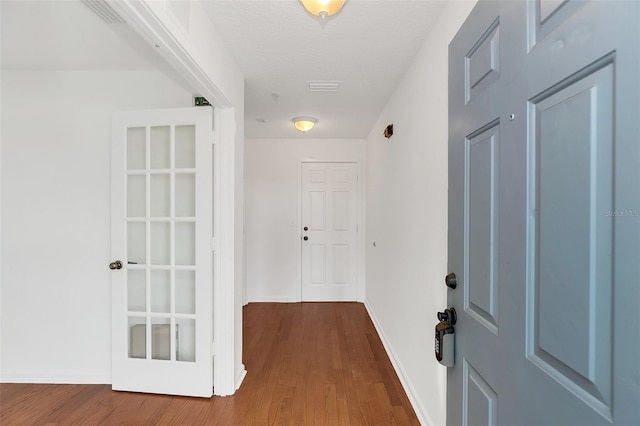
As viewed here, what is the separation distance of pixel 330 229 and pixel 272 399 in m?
2.50

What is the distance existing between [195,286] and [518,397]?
191 cm

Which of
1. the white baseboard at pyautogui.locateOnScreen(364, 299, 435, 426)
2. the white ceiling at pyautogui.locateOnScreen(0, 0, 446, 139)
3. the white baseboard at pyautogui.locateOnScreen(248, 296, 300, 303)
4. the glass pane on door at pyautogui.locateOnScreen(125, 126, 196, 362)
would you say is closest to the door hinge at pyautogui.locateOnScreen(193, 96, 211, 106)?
the glass pane on door at pyautogui.locateOnScreen(125, 126, 196, 362)

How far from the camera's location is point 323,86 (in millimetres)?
2391

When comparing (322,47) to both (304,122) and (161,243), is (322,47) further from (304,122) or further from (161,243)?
(161,243)

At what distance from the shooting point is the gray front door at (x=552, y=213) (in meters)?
0.45

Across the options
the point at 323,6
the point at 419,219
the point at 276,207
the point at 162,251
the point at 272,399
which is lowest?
the point at 272,399

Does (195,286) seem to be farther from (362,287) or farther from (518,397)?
(362,287)

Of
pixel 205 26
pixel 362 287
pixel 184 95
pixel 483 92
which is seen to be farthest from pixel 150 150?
pixel 362 287

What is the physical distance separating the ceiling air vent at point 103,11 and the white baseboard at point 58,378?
2.46 meters

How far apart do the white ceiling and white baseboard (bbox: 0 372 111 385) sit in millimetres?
2377

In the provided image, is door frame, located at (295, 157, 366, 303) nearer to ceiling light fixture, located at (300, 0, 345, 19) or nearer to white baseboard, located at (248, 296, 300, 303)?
white baseboard, located at (248, 296, 300, 303)

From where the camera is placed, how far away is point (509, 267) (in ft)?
2.37

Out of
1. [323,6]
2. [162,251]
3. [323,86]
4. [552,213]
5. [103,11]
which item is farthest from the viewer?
[323,86]

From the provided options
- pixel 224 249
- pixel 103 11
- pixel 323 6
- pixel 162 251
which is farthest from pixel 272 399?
pixel 103 11
